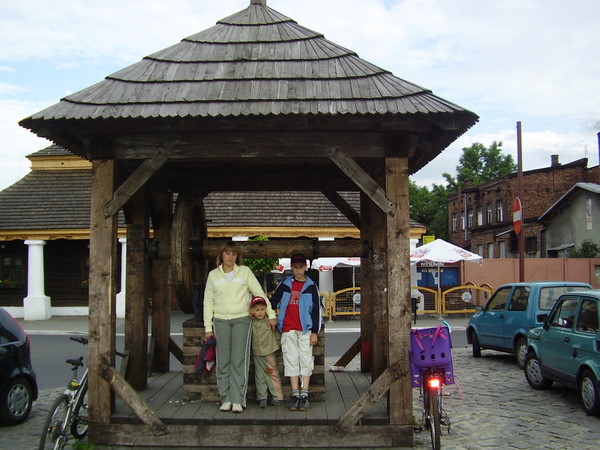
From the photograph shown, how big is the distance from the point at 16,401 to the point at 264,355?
3.23 metres

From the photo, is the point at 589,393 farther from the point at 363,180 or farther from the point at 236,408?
the point at 236,408

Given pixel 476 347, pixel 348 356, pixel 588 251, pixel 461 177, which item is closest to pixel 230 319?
pixel 348 356

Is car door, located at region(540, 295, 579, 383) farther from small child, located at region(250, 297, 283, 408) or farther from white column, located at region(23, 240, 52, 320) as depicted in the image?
white column, located at region(23, 240, 52, 320)

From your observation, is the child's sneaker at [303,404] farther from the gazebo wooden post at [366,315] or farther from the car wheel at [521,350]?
the car wheel at [521,350]

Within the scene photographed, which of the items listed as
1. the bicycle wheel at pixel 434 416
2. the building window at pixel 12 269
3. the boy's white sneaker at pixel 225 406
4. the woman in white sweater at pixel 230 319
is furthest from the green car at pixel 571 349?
the building window at pixel 12 269

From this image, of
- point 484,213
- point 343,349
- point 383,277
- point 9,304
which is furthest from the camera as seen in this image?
point 484,213

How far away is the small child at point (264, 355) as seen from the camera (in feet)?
23.6

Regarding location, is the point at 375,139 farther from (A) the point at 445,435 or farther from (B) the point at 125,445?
(B) the point at 125,445

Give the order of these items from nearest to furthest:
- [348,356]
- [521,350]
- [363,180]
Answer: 1. [363,180]
2. [348,356]
3. [521,350]

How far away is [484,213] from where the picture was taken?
52531 millimetres

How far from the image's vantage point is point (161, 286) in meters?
9.18

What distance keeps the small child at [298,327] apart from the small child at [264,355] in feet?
0.47

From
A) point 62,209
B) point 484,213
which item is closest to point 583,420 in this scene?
point 62,209

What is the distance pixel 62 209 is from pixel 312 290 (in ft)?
67.8
